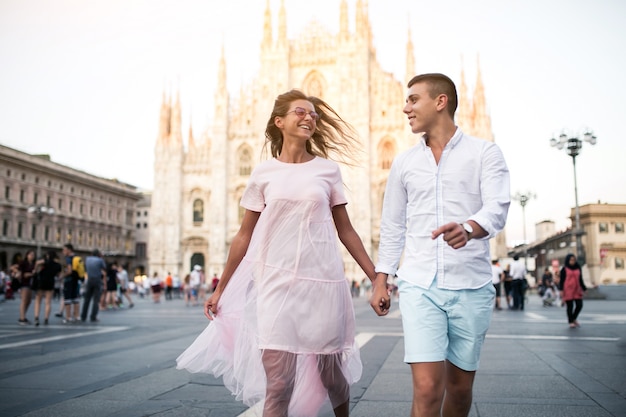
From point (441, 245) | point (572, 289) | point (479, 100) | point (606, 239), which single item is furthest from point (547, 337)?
point (606, 239)

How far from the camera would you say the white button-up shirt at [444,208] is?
222 cm

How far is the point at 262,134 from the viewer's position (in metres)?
41.7

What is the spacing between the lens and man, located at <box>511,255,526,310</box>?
571 inches

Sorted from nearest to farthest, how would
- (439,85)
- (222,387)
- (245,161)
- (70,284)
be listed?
1. (439,85)
2. (222,387)
3. (70,284)
4. (245,161)

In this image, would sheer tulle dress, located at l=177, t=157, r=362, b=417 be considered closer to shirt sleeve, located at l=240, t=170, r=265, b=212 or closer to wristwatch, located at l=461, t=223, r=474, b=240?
shirt sleeve, located at l=240, t=170, r=265, b=212

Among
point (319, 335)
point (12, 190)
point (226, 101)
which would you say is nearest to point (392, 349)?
point (319, 335)

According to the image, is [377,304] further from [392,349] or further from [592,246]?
[592,246]

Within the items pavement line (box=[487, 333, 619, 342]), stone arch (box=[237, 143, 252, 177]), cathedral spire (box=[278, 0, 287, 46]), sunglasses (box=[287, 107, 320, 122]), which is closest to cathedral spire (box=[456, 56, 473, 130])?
cathedral spire (box=[278, 0, 287, 46])

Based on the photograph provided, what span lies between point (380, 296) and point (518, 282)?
1386 centimetres

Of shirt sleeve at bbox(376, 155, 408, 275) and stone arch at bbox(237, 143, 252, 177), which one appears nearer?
shirt sleeve at bbox(376, 155, 408, 275)

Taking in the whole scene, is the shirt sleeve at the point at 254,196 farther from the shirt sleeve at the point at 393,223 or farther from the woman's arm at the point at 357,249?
the shirt sleeve at the point at 393,223

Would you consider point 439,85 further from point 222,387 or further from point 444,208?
point 222,387

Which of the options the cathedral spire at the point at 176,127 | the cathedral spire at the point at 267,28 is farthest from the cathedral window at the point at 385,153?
the cathedral spire at the point at 176,127

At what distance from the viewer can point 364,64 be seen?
1572 inches
